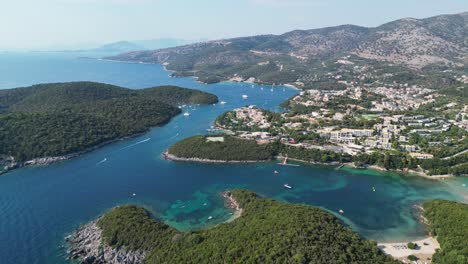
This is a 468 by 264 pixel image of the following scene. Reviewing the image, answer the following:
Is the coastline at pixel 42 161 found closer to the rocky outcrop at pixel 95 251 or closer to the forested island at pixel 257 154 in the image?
the forested island at pixel 257 154

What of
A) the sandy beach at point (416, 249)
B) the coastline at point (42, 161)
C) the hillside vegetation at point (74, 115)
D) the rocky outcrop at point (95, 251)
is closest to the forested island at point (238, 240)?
the rocky outcrop at point (95, 251)

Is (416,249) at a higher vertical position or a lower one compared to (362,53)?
lower

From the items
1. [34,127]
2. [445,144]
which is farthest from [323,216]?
[34,127]

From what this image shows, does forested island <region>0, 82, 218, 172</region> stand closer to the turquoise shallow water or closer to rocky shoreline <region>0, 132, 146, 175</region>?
rocky shoreline <region>0, 132, 146, 175</region>

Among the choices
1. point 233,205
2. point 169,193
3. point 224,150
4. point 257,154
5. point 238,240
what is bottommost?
point 169,193

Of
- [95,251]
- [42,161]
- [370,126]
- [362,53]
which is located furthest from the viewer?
[362,53]

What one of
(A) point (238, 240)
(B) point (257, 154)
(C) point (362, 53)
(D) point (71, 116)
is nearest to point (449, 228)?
(A) point (238, 240)

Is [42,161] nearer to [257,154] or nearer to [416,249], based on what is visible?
[257,154]
